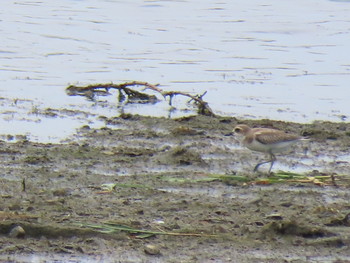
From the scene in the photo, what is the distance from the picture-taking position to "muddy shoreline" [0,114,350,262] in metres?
6.62

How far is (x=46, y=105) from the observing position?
1238 cm

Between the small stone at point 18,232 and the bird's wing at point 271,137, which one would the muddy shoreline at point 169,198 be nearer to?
the small stone at point 18,232

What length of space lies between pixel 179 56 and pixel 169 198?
9.32m

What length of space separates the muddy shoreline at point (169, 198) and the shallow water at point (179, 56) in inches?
A: 44.6

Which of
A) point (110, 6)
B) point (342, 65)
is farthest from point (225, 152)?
point (110, 6)

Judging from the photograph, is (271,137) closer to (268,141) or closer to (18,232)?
(268,141)

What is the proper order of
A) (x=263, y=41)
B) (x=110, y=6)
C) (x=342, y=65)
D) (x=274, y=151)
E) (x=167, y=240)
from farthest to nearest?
(x=110, y=6), (x=263, y=41), (x=342, y=65), (x=274, y=151), (x=167, y=240)

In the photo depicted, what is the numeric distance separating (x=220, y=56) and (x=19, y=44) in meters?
3.76

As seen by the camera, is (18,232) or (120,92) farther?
(120,92)

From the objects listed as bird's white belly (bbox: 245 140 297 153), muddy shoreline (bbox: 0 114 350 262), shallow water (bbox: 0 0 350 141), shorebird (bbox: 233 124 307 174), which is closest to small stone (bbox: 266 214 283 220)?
muddy shoreline (bbox: 0 114 350 262)

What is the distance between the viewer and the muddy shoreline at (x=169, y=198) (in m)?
6.62

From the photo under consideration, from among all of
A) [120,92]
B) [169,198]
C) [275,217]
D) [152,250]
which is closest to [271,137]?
[169,198]

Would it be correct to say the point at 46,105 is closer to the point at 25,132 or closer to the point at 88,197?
the point at 25,132

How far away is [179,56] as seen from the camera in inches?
671
